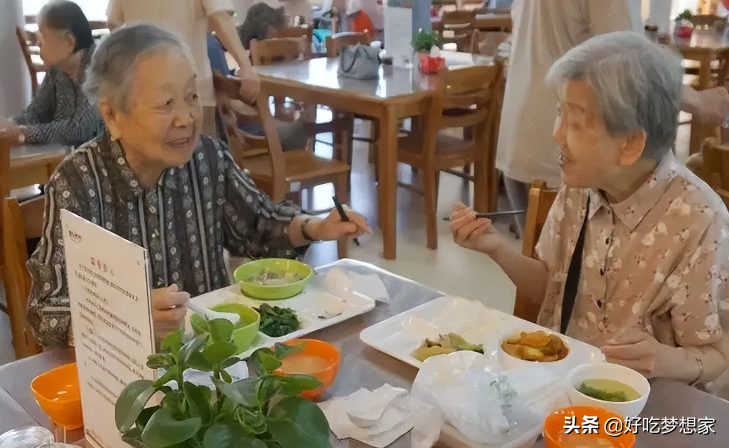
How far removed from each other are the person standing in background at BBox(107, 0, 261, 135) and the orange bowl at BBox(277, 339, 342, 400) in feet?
7.52

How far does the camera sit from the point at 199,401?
771 millimetres

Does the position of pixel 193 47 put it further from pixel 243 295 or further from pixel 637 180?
pixel 637 180

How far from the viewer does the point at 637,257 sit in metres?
1.49

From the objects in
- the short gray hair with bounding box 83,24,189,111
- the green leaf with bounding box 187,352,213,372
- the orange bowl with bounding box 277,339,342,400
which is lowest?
the orange bowl with bounding box 277,339,342,400

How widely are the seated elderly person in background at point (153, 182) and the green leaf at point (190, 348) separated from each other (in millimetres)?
647

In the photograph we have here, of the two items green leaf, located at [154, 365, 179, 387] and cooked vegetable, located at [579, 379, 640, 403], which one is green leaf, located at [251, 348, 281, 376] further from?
cooked vegetable, located at [579, 379, 640, 403]

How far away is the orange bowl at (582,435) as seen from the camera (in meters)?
0.98

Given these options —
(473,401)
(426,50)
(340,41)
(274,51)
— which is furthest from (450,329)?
(340,41)

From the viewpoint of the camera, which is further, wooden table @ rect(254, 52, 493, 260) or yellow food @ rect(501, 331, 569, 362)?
wooden table @ rect(254, 52, 493, 260)

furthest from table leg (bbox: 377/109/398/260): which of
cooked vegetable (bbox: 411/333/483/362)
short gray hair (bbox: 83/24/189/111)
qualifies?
cooked vegetable (bbox: 411/333/483/362)

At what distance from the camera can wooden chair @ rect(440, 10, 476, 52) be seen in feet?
20.7

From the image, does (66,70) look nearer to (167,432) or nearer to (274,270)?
(274,270)

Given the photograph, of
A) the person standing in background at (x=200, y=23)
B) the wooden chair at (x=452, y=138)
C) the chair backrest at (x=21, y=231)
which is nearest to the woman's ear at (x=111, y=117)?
the chair backrest at (x=21, y=231)

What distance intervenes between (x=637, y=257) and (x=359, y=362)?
0.60 m
